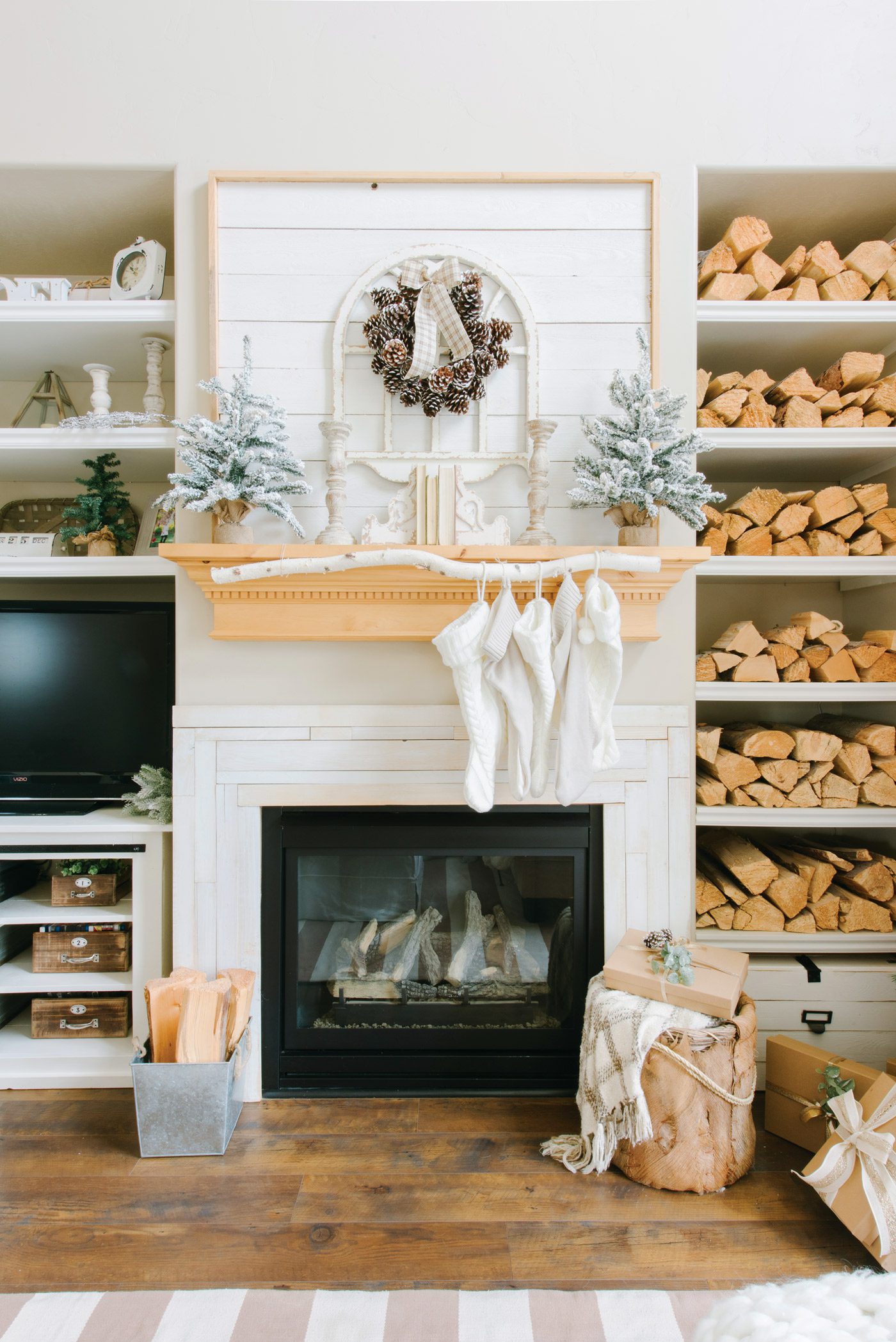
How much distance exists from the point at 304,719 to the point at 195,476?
2.12 ft

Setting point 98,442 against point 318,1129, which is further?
point 98,442

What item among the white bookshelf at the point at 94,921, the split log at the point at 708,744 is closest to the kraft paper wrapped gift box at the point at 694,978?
the split log at the point at 708,744

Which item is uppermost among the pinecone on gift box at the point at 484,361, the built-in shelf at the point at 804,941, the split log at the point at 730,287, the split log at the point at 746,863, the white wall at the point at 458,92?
the white wall at the point at 458,92

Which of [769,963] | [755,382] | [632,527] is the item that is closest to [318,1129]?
[769,963]

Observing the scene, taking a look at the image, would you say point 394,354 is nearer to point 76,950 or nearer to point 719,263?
point 719,263

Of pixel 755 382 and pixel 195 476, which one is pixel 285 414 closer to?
pixel 195 476

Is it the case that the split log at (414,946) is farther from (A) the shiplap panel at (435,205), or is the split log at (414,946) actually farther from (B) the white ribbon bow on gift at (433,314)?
(A) the shiplap panel at (435,205)

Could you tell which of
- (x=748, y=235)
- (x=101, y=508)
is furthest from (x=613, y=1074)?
(x=748, y=235)

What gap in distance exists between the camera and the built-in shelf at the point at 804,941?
1.91m

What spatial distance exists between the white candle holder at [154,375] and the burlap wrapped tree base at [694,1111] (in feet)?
6.57

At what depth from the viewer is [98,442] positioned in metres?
1.93

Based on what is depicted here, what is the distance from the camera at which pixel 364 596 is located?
179cm

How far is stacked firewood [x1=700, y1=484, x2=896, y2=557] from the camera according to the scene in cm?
195

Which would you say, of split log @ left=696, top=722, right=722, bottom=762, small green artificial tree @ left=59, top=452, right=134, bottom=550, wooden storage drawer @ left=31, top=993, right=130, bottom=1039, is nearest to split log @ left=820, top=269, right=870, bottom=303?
split log @ left=696, top=722, right=722, bottom=762
